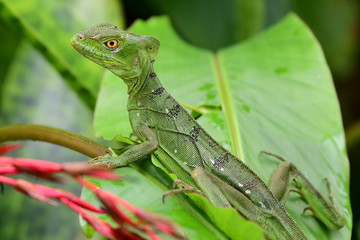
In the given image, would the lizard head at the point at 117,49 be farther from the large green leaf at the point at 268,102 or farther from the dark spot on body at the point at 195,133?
the dark spot on body at the point at 195,133

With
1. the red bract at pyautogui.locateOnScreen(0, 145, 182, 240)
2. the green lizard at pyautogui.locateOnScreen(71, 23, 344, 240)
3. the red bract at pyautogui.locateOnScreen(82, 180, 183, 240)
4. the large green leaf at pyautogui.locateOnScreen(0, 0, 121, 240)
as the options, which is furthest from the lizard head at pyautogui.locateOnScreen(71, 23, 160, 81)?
the red bract at pyautogui.locateOnScreen(82, 180, 183, 240)

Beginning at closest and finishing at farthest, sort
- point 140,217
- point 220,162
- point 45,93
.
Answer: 1. point 140,217
2. point 220,162
3. point 45,93

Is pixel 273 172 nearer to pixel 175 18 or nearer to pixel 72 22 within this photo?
pixel 72 22

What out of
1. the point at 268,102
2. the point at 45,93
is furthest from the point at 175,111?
the point at 45,93

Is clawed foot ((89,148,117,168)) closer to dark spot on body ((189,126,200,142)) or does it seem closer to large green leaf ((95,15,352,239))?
large green leaf ((95,15,352,239))

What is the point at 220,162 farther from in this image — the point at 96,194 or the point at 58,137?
the point at 96,194

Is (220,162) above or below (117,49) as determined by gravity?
below

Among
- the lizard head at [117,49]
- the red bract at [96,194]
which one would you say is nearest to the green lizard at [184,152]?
the lizard head at [117,49]

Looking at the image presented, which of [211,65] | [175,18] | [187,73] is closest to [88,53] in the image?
[187,73]
